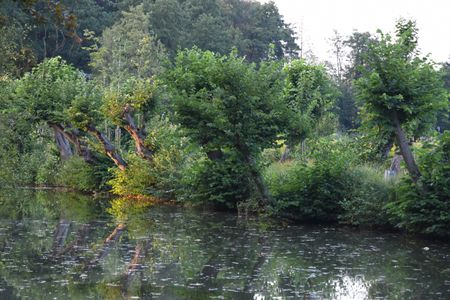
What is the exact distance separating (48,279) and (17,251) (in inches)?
124

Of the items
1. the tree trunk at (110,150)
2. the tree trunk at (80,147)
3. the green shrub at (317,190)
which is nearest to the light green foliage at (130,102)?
the tree trunk at (110,150)

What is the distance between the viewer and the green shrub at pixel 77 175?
31797mm

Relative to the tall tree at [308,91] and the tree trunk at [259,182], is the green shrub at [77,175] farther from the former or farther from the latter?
the tree trunk at [259,182]

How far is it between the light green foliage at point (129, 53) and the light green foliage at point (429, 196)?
91.0 ft

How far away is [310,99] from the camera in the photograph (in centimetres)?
2905

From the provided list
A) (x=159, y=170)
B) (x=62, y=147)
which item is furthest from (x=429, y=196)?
(x=62, y=147)

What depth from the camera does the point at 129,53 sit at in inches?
1994

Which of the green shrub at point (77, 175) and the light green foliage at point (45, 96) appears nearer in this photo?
the light green foliage at point (45, 96)

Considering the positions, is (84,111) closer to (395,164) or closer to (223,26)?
(395,164)

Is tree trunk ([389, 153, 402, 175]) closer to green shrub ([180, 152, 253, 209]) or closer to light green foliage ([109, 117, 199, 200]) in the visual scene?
green shrub ([180, 152, 253, 209])

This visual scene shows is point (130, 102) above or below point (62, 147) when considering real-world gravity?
above

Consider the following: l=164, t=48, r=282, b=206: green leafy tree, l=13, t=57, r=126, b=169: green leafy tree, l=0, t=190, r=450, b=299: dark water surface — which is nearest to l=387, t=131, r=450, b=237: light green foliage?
l=0, t=190, r=450, b=299: dark water surface

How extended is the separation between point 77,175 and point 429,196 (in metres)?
20.1

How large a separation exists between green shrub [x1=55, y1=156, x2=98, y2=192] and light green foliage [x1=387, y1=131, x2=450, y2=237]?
18.0 meters
